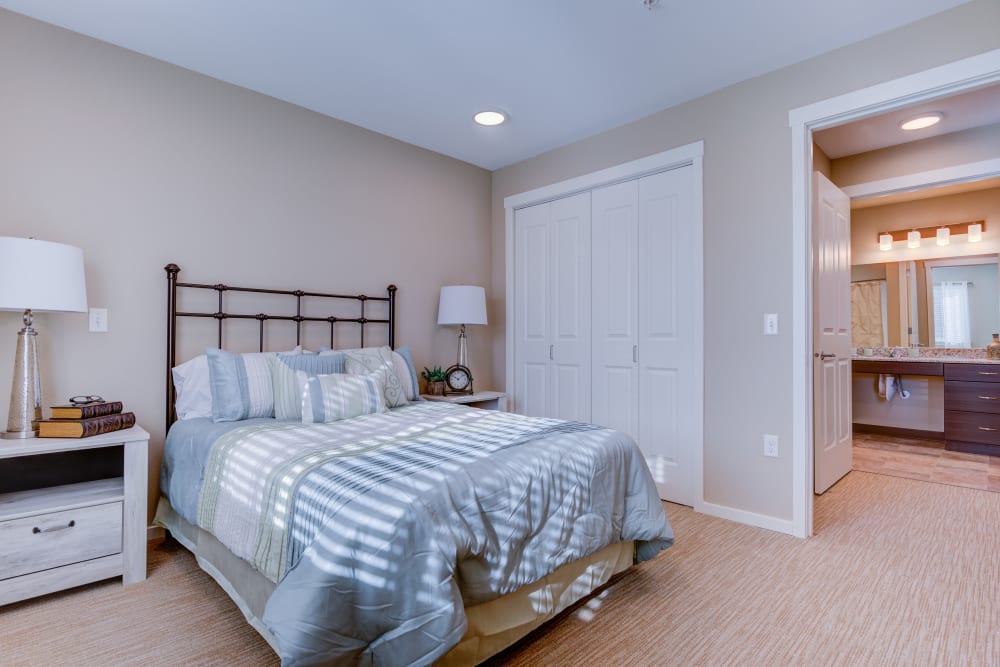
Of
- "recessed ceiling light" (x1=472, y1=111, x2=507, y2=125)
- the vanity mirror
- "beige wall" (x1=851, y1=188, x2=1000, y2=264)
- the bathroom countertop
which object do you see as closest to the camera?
"recessed ceiling light" (x1=472, y1=111, x2=507, y2=125)

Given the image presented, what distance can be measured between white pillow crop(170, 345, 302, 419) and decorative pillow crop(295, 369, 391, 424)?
18.7 inches

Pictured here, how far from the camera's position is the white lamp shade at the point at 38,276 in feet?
6.52

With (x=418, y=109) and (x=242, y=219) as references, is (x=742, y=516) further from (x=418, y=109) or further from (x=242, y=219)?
(x=242, y=219)

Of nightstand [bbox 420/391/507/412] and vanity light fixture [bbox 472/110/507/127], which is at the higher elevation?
vanity light fixture [bbox 472/110/507/127]

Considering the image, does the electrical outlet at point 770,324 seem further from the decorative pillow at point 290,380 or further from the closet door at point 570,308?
the decorative pillow at point 290,380

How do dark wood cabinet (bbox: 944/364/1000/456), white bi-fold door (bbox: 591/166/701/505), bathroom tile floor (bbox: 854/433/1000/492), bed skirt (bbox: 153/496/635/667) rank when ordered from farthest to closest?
1. dark wood cabinet (bbox: 944/364/1000/456)
2. bathroom tile floor (bbox: 854/433/1000/492)
3. white bi-fold door (bbox: 591/166/701/505)
4. bed skirt (bbox: 153/496/635/667)

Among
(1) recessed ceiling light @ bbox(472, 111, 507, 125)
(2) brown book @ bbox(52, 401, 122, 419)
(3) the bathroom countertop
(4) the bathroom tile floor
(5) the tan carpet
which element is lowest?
(5) the tan carpet

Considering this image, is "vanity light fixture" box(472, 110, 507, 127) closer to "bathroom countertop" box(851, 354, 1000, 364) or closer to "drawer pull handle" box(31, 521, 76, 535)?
"drawer pull handle" box(31, 521, 76, 535)

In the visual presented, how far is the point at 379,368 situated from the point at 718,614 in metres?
2.03

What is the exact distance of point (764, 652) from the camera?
1.71m

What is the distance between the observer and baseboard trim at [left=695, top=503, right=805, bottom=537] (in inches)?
109

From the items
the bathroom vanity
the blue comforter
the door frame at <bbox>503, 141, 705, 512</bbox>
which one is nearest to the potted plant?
the blue comforter

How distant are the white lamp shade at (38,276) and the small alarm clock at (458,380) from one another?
2246 millimetres

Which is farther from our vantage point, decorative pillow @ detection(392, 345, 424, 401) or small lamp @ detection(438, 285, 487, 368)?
small lamp @ detection(438, 285, 487, 368)
